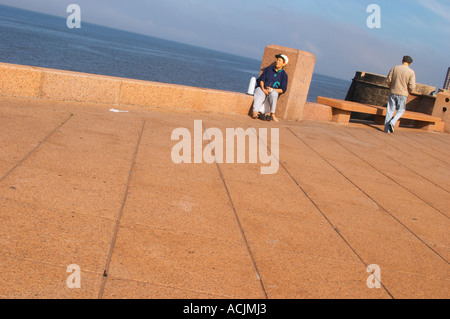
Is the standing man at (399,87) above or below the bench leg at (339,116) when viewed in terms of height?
above

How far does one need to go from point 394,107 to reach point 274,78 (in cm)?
333

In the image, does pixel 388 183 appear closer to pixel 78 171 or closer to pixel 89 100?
pixel 78 171

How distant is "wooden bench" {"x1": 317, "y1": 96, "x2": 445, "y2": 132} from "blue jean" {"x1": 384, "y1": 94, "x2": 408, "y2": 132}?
50 centimetres

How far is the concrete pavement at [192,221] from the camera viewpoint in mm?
3084

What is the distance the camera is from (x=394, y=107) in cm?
1176

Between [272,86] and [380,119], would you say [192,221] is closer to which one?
[272,86]

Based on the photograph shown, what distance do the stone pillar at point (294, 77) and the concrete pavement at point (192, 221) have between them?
135 inches

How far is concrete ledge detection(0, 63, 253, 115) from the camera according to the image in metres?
7.99

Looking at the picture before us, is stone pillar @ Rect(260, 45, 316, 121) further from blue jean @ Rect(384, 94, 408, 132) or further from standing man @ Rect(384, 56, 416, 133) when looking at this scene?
blue jean @ Rect(384, 94, 408, 132)

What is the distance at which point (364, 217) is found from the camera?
4.89 meters

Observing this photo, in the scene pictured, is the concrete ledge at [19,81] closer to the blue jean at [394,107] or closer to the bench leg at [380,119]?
the blue jean at [394,107]
